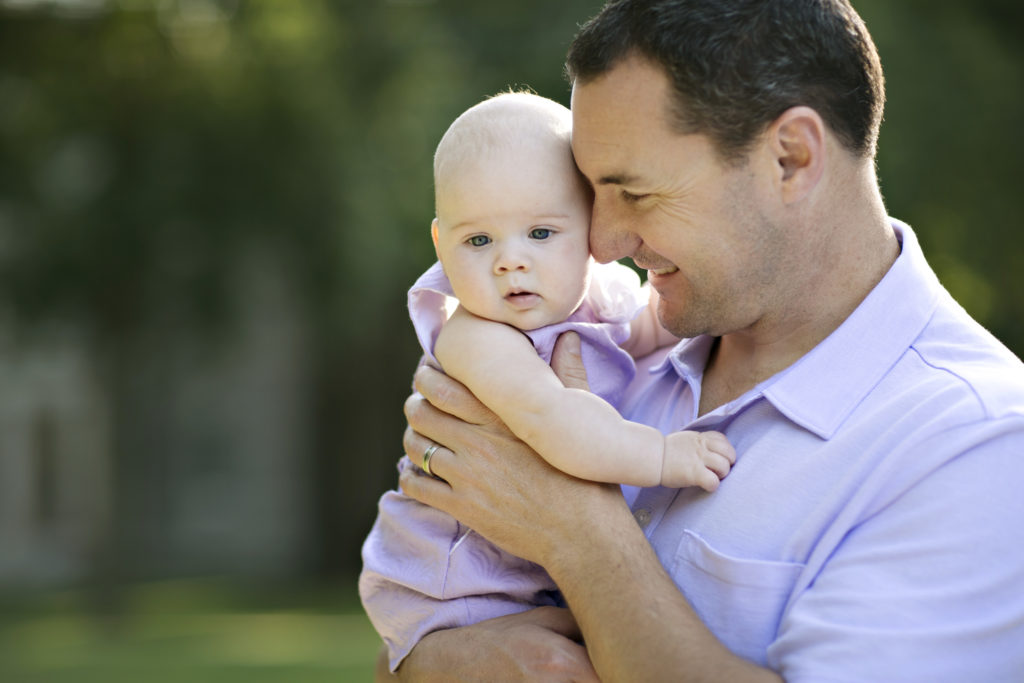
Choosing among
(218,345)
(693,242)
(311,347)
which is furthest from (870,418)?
(311,347)

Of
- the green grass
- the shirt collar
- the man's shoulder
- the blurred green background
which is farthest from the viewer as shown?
the blurred green background

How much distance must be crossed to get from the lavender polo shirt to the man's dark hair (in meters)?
0.41

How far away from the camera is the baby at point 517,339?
2395mm

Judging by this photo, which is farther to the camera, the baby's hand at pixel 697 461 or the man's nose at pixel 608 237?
the man's nose at pixel 608 237

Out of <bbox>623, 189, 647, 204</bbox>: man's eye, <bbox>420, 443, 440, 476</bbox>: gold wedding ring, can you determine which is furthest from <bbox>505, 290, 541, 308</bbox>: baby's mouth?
<bbox>420, 443, 440, 476</bbox>: gold wedding ring

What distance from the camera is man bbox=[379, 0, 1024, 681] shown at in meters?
1.98

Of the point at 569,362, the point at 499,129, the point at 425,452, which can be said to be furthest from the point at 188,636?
the point at 499,129

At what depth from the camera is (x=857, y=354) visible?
2.34 metres

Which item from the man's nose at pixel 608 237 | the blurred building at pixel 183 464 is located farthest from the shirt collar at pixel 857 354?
the blurred building at pixel 183 464

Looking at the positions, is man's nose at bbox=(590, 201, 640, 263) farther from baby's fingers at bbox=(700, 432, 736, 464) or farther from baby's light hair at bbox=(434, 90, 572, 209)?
baby's fingers at bbox=(700, 432, 736, 464)

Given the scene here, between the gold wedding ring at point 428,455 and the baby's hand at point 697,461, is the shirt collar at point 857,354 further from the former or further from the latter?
the gold wedding ring at point 428,455

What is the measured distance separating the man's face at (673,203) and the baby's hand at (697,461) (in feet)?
0.99

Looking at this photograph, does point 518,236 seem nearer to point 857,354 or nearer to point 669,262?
point 669,262

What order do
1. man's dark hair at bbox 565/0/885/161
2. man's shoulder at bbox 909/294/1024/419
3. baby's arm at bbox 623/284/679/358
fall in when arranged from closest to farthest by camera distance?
man's shoulder at bbox 909/294/1024/419 < man's dark hair at bbox 565/0/885/161 < baby's arm at bbox 623/284/679/358
